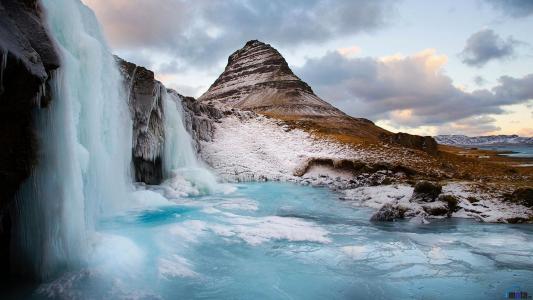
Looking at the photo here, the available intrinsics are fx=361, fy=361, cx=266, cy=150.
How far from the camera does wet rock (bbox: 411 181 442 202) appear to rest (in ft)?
62.0

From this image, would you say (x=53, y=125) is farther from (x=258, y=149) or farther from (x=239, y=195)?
(x=258, y=149)

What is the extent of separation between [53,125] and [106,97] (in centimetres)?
1065

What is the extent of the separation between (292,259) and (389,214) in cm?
783

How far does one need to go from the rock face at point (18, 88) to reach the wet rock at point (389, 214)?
13719 mm

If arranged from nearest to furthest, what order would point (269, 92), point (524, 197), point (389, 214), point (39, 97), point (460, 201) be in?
point (39, 97), point (389, 214), point (524, 197), point (460, 201), point (269, 92)

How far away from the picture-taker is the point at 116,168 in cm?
1894

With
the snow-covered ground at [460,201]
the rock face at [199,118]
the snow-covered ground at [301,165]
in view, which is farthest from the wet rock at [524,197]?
the rock face at [199,118]

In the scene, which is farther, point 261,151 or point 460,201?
point 261,151

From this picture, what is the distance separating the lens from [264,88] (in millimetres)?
111375

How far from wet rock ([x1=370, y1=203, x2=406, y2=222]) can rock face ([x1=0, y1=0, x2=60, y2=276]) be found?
45.0 ft

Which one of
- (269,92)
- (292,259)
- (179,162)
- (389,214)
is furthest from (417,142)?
(269,92)

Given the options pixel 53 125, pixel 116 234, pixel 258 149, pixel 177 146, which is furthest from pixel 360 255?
pixel 258 149

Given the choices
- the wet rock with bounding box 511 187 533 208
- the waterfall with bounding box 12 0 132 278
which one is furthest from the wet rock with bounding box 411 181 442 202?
the waterfall with bounding box 12 0 132 278

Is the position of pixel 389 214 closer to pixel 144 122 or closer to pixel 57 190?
pixel 57 190
